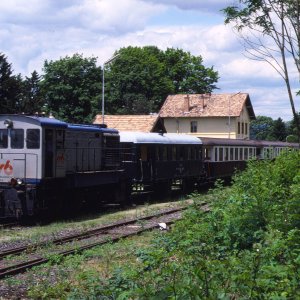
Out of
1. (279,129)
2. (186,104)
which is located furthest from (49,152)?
(279,129)

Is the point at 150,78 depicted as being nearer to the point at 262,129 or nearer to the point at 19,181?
the point at 262,129

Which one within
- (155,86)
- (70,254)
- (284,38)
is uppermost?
(155,86)

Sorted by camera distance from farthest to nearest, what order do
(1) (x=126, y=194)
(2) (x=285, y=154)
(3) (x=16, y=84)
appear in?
1. (3) (x=16, y=84)
2. (1) (x=126, y=194)
3. (2) (x=285, y=154)

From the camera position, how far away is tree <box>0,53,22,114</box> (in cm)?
3609

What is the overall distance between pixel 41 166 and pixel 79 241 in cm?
437

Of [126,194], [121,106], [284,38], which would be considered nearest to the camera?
[284,38]

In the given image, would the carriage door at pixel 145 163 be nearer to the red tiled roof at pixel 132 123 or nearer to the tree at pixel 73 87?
the red tiled roof at pixel 132 123

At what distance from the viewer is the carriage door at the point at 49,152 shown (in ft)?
62.6

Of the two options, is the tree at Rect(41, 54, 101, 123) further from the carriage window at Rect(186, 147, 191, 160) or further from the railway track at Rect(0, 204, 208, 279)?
the railway track at Rect(0, 204, 208, 279)

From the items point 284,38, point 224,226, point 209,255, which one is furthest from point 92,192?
point 209,255

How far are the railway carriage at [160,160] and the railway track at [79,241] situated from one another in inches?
201

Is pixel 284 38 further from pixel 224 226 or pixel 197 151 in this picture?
pixel 197 151

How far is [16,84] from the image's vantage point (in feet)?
121

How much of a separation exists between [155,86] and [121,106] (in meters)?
6.41
